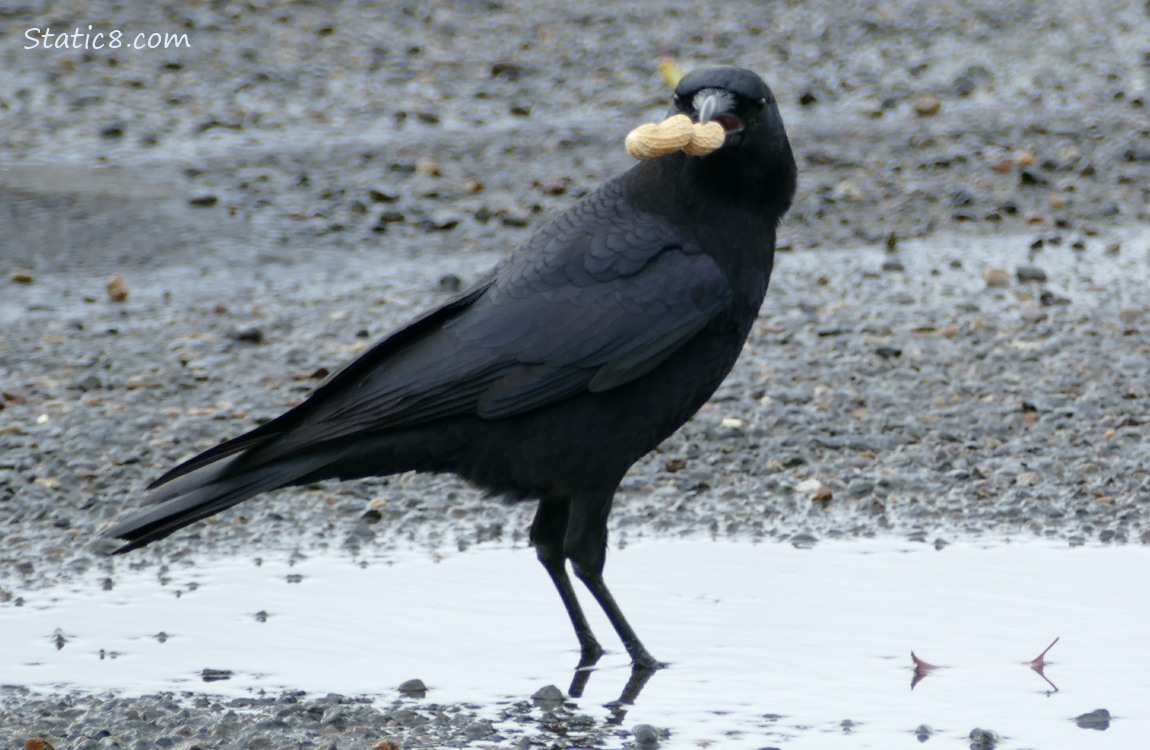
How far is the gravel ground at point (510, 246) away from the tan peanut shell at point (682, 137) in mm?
1504

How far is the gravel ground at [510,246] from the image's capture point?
5.71 m

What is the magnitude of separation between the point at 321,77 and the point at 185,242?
12.7 feet

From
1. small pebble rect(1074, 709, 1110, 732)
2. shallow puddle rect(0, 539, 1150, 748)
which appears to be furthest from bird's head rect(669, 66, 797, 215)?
small pebble rect(1074, 709, 1110, 732)

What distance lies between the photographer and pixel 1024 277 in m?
8.62

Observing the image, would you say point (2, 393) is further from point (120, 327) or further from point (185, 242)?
point (185, 242)

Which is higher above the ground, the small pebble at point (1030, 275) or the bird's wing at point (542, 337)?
the small pebble at point (1030, 275)

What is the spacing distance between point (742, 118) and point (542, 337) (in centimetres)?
79

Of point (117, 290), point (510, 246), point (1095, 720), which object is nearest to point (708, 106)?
point (1095, 720)

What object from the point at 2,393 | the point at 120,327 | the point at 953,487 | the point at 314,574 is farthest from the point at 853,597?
the point at 120,327

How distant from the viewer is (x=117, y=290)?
8914mm

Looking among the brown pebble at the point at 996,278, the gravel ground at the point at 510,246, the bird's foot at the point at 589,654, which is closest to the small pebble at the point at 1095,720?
the gravel ground at the point at 510,246

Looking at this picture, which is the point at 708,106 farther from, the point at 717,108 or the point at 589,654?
the point at 589,654

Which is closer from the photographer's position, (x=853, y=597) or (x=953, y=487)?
(x=853, y=597)

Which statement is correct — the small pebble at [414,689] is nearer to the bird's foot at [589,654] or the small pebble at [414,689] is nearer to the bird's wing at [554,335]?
the bird's foot at [589,654]
